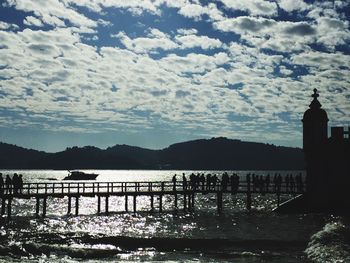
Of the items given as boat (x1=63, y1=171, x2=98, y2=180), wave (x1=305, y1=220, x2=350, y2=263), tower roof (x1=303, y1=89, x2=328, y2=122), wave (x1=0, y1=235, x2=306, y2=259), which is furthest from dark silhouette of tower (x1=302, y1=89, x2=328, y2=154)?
boat (x1=63, y1=171, x2=98, y2=180)

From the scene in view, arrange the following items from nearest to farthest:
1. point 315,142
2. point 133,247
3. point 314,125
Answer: point 133,247 → point 315,142 → point 314,125

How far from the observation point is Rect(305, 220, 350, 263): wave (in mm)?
27141

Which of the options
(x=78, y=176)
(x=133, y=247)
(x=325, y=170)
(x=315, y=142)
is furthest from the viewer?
(x=78, y=176)

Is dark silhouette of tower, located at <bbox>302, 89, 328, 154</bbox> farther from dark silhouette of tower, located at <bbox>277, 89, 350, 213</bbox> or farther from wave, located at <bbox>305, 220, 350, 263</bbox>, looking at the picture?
wave, located at <bbox>305, 220, 350, 263</bbox>

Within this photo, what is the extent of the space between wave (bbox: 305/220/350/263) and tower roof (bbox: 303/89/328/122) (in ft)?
36.0

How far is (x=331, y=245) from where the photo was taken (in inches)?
1189

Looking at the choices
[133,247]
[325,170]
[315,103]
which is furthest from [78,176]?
[133,247]

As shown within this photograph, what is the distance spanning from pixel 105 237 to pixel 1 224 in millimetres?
13625

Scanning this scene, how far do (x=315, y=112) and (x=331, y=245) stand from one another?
56.6 feet

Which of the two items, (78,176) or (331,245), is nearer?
(331,245)

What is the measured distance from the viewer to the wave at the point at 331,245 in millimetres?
27141

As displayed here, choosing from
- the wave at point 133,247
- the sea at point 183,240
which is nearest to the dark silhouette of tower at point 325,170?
the sea at point 183,240

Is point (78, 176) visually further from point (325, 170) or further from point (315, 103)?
point (325, 170)

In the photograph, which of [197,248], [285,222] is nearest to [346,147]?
[285,222]
